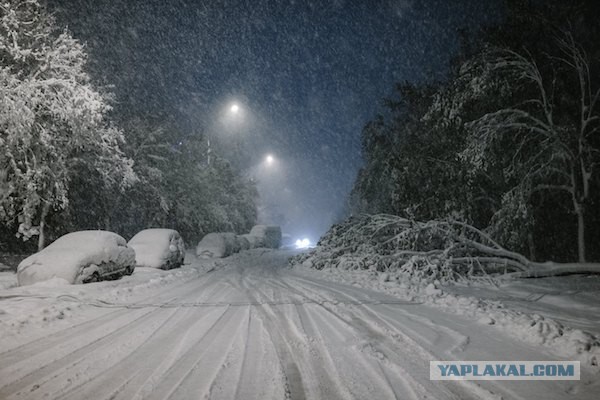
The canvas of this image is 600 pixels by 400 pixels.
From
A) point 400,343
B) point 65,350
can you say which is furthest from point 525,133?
point 65,350

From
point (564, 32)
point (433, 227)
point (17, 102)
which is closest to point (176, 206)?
point (17, 102)

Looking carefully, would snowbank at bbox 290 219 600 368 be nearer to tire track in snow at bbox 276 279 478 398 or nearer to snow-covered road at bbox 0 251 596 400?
snow-covered road at bbox 0 251 596 400

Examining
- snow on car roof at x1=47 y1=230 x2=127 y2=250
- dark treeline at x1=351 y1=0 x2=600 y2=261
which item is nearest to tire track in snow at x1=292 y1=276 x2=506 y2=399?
snow on car roof at x1=47 y1=230 x2=127 y2=250

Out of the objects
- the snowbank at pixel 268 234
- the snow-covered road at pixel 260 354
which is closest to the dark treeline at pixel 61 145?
the snow-covered road at pixel 260 354

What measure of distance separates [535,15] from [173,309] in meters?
14.1

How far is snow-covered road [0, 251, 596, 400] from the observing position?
3.18m

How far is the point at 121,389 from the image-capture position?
10.4 ft

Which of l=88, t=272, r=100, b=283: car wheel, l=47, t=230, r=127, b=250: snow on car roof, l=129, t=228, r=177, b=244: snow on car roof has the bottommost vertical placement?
l=88, t=272, r=100, b=283: car wheel

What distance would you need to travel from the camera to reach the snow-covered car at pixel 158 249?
13.5 meters

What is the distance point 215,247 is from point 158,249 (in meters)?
8.62

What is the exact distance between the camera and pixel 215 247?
73.5 ft

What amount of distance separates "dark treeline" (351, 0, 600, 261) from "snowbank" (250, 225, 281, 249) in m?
22.2

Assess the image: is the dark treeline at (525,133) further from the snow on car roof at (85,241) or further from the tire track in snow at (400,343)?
the snow on car roof at (85,241)

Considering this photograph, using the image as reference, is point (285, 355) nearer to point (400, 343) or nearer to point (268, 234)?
point (400, 343)
